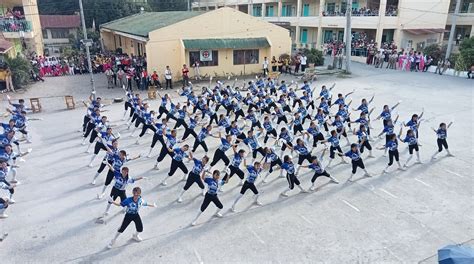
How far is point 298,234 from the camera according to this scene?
25.5 ft

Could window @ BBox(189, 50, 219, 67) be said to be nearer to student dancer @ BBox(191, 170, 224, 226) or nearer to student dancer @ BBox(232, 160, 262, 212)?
student dancer @ BBox(232, 160, 262, 212)

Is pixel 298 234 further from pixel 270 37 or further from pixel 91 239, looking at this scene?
pixel 270 37

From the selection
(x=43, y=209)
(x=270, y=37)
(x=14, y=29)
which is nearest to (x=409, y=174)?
(x=43, y=209)

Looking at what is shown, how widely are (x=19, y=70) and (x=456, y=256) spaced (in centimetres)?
2282

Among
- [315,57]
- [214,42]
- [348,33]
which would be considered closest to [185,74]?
[214,42]

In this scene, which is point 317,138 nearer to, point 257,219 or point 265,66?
point 257,219

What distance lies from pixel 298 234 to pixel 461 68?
22.7 meters

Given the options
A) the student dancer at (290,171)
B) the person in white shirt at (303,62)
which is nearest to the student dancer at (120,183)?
the student dancer at (290,171)

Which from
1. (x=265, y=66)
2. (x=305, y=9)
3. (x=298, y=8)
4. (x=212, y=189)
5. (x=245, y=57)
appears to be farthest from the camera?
(x=305, y=9)

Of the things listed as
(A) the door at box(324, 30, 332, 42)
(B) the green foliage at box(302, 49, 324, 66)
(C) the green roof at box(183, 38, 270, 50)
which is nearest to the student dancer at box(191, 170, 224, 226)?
(C) the green roof at box(183, 38, 270, 50)

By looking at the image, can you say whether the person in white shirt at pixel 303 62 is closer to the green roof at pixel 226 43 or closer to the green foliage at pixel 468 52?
the green roof at pixel 226 43

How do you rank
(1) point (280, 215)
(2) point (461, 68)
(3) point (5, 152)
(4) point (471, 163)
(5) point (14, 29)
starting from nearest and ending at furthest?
(1) point (280, 215) < (3) point (5, 152) < (4) point (471, 163) < (5) point (14, 29) < (2) point (461, 68)

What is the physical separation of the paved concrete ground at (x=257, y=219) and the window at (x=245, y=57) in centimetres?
1425

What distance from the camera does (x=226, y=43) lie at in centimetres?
2411
